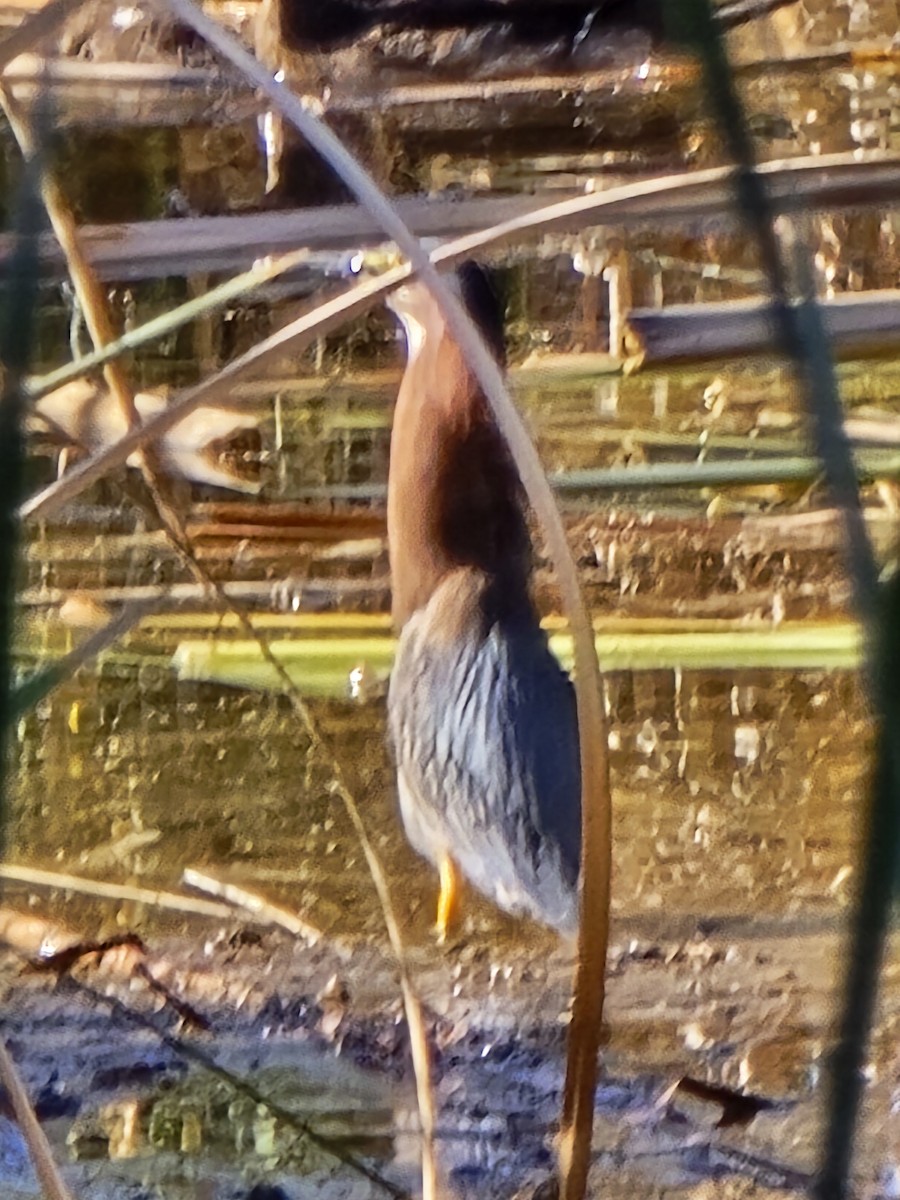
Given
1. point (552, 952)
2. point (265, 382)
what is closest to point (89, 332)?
point (265, 382)

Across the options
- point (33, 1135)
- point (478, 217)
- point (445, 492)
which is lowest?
point (33, 1135)

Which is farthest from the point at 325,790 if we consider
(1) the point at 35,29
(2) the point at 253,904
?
(1) the point at 35,29

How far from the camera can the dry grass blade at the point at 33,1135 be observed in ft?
1.41

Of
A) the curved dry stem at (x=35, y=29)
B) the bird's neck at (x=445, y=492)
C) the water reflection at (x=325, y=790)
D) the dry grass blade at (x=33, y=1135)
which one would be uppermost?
the curved dry stem at (x=35, y=29)

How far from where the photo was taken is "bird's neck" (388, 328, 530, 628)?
0.51m

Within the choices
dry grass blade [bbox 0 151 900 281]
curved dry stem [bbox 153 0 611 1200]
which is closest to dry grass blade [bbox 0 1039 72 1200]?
curved dry stem [bbox 153 0 611 1200]

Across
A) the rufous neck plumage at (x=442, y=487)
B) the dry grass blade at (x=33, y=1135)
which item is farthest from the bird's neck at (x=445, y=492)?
the dry grass blade at (x=33, y=1135)

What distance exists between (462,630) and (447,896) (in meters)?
0.11

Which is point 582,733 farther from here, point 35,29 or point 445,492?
point 35,29

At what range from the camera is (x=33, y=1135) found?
0.43 meters

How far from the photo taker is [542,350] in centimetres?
51

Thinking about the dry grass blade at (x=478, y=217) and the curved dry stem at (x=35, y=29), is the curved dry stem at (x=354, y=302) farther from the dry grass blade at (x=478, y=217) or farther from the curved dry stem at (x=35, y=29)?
the curved dry stem at (x=35, y=29)

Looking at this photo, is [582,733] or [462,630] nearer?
[582,733]

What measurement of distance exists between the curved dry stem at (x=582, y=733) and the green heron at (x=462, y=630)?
96mm
